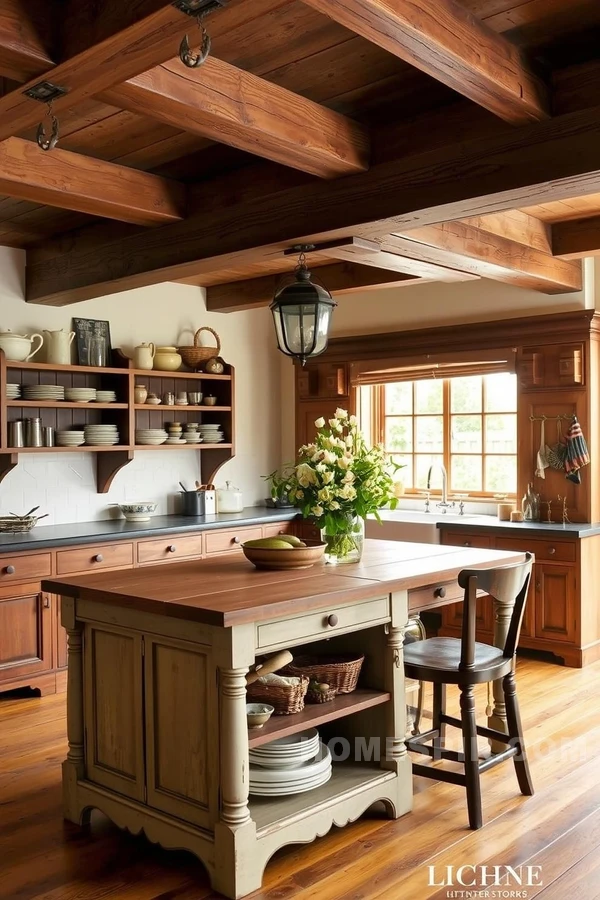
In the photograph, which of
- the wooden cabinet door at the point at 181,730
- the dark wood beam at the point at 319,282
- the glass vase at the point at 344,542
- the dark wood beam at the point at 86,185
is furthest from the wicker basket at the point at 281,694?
the dark wood beam at the point at 319,282

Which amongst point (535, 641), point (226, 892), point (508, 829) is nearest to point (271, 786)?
point (226, 892)

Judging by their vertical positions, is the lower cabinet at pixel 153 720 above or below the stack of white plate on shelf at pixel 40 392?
below

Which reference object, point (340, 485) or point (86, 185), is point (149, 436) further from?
point (340, 485)

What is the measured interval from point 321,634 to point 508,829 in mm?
1025

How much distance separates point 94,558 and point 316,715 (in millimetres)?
2510

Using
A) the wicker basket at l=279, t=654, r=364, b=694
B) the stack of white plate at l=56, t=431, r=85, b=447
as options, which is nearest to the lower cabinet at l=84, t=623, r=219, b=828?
the wicker basket at l=279, t=654, r=364, b=694

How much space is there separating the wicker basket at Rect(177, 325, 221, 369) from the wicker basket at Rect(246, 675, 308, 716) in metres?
3.84

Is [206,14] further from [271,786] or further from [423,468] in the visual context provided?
[423,468]

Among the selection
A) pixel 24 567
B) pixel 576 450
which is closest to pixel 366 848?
pixel 24 567

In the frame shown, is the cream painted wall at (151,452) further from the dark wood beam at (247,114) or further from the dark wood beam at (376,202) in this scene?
the dark wood beam at (247,114)

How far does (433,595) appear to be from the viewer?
12.1 ft

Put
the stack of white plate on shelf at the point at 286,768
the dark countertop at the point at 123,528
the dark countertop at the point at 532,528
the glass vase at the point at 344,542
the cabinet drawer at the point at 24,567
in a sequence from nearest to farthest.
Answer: the stack of white plate on shelf at the point at 286,768, the glass vase at the point at 344,542, the cabinet drawer at the point at 24,567, the dark countertop at the point at 123,528, the dark countertop at the point at 532,528

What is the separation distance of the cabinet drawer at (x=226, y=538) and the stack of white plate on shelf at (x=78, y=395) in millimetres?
1219

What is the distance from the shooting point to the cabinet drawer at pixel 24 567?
4848mm
